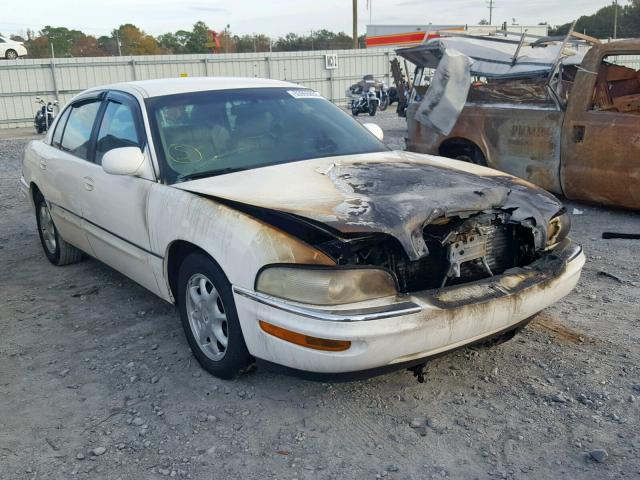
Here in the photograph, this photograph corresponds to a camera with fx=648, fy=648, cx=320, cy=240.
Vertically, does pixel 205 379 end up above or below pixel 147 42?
below

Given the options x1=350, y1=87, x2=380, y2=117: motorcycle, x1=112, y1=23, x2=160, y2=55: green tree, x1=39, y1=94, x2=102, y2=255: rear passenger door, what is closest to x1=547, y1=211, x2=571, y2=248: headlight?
x1=39, y1=94, x2=102, y2=255: rear passenger door

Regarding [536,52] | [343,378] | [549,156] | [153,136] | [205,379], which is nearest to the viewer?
[343,378]

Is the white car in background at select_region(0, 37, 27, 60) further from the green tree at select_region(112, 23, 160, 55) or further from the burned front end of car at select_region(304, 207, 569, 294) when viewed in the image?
the burned front end of car at select_region(304, 207, 569, 294)

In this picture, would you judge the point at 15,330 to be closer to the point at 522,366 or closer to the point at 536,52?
the point at 522,366

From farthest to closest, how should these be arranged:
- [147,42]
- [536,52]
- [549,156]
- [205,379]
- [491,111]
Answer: [147,42], [536,52], [491,111], [549,156], [205,379]

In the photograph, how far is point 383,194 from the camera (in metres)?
3.23

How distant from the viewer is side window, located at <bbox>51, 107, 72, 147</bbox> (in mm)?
5281

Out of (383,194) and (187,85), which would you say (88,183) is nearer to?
(187,85)

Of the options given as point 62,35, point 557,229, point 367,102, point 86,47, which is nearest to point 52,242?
point 557,229

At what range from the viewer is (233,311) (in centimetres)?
313

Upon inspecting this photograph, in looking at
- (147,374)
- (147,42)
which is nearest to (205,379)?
(147,374)

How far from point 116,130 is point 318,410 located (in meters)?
2.36

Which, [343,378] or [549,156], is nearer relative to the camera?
[343,378]

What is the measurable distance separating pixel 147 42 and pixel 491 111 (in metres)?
50.5
